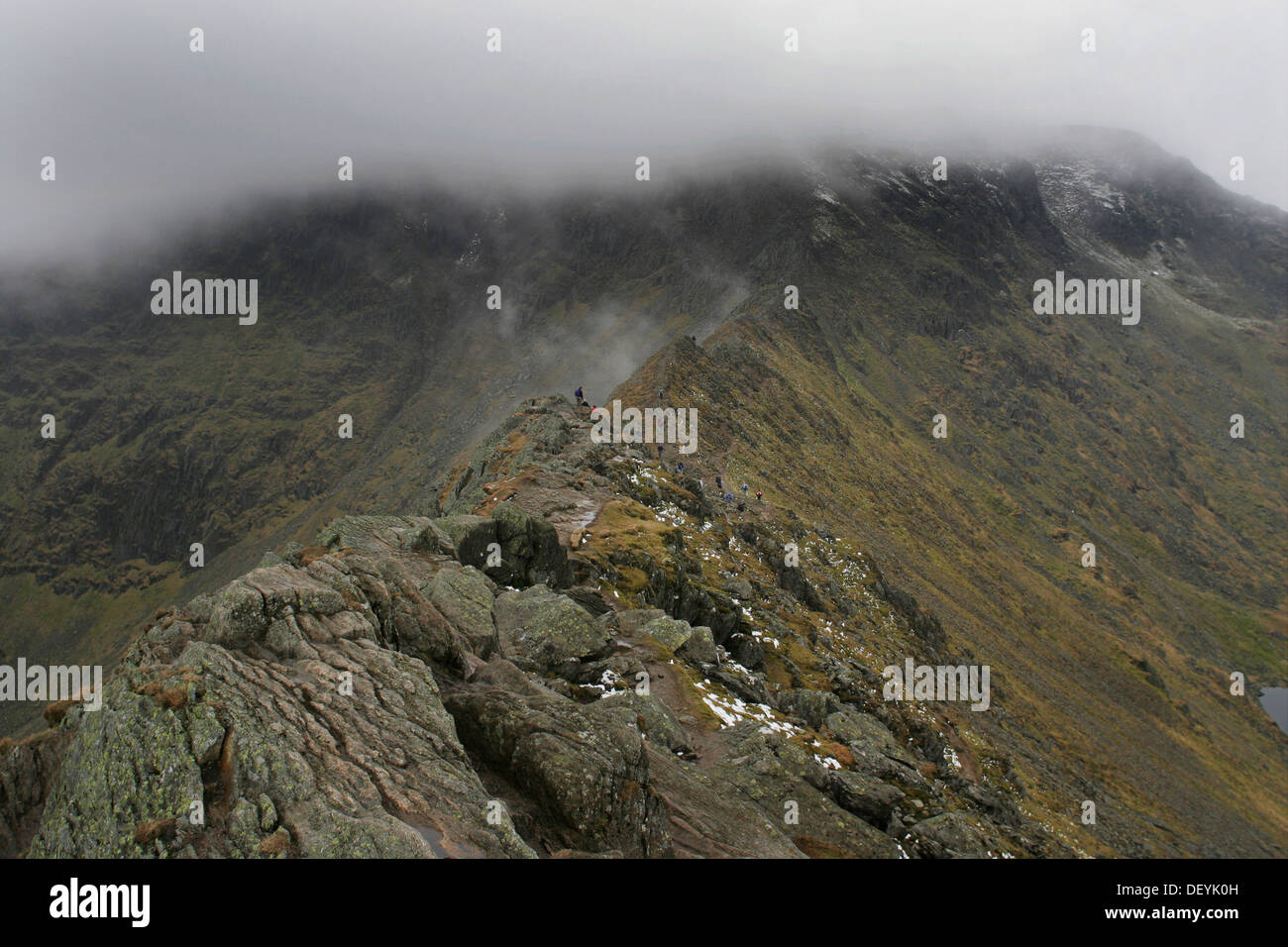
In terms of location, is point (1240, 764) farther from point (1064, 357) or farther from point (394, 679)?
point (1064, 357)

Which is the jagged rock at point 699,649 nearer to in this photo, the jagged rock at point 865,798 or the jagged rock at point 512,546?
the jagged rock at point 512,546

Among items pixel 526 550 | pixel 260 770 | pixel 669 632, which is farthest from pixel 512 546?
pixel 260 770

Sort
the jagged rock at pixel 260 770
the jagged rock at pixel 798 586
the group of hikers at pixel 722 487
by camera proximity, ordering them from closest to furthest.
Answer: the jagged rock at pixel 260 770, the jagged rock at pixel 798 586, the group of hikers at pixel 722 487

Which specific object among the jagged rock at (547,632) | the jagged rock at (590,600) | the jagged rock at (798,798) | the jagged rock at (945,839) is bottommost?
the jagged rock at (945,839)

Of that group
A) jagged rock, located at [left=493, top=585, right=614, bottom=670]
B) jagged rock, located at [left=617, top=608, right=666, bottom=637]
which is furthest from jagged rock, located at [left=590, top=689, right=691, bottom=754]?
jagged rock, located at [left=617, top=608, right=666, bottom=637]

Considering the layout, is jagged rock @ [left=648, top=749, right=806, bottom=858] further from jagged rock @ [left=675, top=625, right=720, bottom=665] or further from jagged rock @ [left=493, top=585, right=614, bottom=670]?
jagged rock @ [left=675, top=625, right=720, bottom=665]

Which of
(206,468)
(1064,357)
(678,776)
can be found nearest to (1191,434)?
(1064,357)

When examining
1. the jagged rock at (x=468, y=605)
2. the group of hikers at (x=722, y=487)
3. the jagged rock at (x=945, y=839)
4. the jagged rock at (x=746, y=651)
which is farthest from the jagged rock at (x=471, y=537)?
the group of hikers at (x=722, y=487)

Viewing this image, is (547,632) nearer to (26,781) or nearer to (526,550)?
(526,550)
